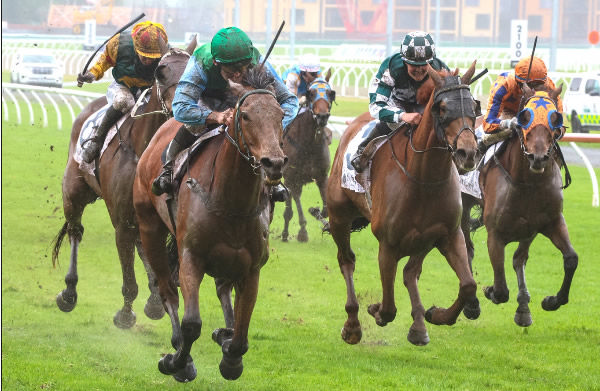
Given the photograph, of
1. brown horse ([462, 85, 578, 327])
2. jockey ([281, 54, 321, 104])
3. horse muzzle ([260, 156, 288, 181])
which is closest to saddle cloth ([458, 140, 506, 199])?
brown horse ([462, 85, 578, 327])

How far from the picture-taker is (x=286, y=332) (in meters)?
7.60

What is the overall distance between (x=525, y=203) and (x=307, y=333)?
178cm

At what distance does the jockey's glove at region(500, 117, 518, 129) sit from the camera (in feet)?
22.2

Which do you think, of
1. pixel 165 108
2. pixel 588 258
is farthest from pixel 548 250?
pixel 165 108

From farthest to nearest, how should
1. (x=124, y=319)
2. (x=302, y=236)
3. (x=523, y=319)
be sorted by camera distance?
(x=302, y=236) → (x=523, y=319) → (x=124, y=319)

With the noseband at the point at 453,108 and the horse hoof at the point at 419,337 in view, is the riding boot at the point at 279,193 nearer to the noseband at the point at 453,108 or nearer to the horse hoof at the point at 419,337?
the noseband at the point at 453,108

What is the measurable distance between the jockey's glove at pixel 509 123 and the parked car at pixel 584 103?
15.3 m

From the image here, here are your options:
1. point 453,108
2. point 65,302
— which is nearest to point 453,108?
point 453,108

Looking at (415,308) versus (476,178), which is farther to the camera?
(476,178)

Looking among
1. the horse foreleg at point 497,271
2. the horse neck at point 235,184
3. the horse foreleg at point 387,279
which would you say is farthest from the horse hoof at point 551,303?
the horse neck at point 235,184

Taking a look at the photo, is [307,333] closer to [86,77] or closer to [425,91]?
[425,91]

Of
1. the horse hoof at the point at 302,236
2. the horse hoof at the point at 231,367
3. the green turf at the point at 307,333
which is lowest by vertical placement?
the horse hoof at the point at 302,236

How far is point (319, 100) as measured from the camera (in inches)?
449

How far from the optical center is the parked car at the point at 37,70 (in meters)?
31.4
